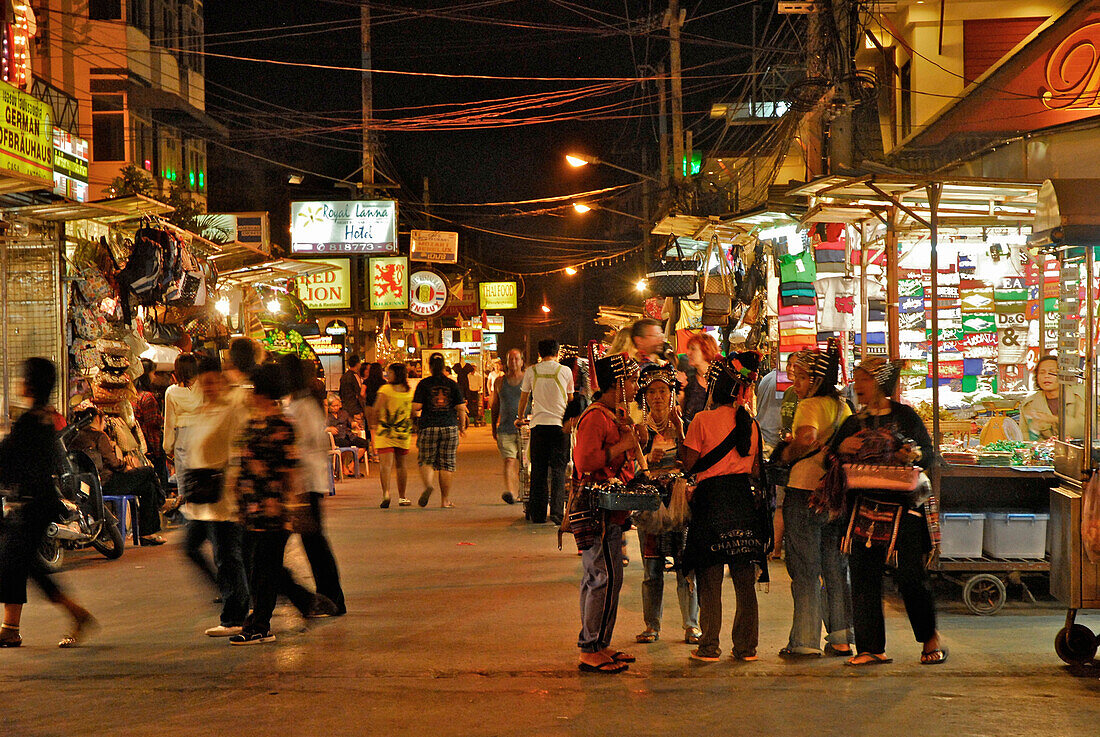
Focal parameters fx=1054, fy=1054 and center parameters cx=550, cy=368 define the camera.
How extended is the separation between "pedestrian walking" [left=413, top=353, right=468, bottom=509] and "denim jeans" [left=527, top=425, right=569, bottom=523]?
1.87 metres

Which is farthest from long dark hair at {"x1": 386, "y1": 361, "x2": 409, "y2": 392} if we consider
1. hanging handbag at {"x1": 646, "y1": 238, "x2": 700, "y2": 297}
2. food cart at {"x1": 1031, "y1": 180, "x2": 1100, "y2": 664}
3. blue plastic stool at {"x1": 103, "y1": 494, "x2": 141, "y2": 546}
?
food cart at {"x1": 1031, "y1": 180, "x2": 1100, "y2": 664}

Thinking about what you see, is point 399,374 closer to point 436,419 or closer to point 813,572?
point 436,419

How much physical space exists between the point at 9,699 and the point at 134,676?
2.19ft

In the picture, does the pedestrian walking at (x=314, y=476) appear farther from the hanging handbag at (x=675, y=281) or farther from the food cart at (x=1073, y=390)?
the hanging handbag at (x=675, y=281)

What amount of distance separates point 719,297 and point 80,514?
356 inches

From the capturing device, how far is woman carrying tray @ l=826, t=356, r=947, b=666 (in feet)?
20.0

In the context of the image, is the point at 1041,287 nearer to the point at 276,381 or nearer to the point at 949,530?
the point at 949,530

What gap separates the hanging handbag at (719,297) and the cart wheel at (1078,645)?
30.1 ft

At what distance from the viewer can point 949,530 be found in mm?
7723

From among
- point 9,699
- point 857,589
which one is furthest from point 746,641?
point 9,699

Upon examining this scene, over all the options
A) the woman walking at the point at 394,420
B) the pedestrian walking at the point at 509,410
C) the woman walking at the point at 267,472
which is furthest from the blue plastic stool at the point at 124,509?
the pedestrian walking at the point at 509,410

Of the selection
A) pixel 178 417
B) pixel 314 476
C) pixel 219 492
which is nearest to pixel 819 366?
pixel 314 476

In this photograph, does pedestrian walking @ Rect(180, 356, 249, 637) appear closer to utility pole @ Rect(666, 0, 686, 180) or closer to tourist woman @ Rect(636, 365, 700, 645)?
tourist woman @ Rect(636, 365, 700, 645)

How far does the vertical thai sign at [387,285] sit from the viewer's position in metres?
27.9
